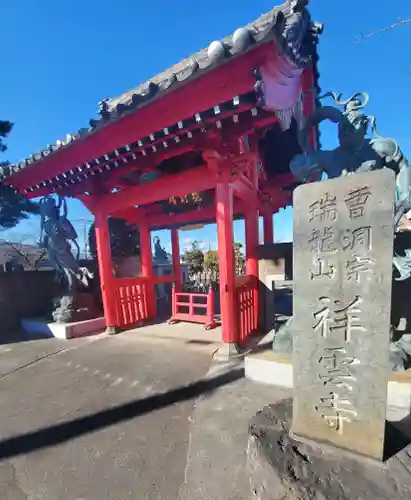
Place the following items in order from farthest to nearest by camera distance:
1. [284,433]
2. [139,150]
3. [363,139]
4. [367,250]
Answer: [139,150]
[363,139]
[284,433]
[367,250]

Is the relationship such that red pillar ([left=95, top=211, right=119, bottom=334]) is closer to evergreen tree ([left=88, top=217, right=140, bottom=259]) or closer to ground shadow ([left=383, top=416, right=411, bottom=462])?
evergreen tree ([left=88, top=217, right=140, bottom=259])

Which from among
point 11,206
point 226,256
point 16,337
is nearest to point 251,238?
point 226,256

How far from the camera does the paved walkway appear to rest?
1.83 meters

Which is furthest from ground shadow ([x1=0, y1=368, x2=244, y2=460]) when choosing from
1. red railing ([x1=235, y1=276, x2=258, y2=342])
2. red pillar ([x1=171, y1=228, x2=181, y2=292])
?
red pillar ([x1=171, y1=228, x2=181, y2=292])

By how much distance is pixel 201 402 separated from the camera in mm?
2814

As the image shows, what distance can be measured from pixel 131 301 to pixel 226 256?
325 centimetres

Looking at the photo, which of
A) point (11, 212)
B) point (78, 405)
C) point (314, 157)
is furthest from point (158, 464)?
point (11, 212)

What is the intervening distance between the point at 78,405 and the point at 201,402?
1336 mm

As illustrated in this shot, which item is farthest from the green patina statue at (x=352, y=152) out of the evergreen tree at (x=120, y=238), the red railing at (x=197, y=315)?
the evergreen tree at (x=120, y=238)

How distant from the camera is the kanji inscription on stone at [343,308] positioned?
1.54 meters

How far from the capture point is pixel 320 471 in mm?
1514

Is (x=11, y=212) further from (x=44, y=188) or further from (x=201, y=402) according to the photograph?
(x=201, y=402)

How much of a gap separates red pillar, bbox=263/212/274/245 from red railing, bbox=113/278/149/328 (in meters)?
3.44

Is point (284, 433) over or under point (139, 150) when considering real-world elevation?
under
